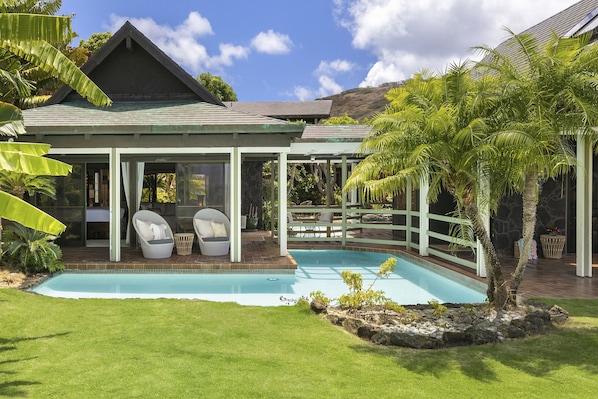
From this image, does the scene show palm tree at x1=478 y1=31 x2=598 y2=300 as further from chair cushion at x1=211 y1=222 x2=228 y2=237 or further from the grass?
chair cushion at x1=211 y1=222 x2=228 y2=237

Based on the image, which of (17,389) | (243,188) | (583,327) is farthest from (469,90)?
(243,188)

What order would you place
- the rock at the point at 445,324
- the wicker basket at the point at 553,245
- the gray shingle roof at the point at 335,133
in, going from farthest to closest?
the gray shingle roof at the point at 335,133, the wicker basket at the point at 553,245, the rock at the point at 445,324

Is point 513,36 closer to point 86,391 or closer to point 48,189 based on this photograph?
point 86,391

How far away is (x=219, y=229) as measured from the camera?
13.4 m

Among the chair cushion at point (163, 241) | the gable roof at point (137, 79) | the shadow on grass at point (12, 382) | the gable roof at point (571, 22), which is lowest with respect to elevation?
the shadow on grass at point (12, 382)

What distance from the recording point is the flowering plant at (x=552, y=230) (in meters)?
13.2

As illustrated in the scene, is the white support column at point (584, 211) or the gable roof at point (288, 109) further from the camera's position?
the gable roof at point (288, 109)

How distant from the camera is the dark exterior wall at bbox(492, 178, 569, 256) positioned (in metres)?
13.6

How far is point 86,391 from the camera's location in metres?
4.67

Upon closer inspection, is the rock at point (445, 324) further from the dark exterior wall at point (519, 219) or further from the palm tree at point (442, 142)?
the dark exterior wall at point (519, 219)

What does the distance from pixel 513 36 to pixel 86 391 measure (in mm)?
6544

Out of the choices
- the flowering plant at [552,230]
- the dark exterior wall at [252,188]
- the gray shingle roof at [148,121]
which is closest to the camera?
the gray shingle roof at [148,121]

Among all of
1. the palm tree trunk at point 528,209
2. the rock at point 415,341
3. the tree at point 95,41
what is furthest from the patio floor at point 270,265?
the tree at point 95,41

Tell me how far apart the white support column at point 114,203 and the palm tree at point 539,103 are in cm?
849
